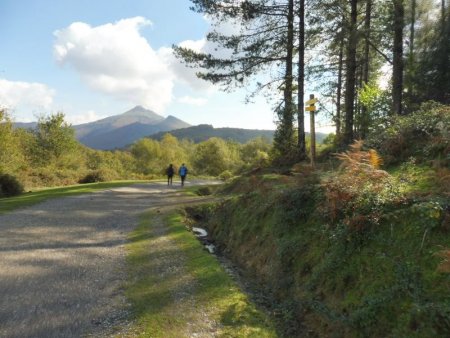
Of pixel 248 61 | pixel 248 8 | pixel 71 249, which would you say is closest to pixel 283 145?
pixel 248 61

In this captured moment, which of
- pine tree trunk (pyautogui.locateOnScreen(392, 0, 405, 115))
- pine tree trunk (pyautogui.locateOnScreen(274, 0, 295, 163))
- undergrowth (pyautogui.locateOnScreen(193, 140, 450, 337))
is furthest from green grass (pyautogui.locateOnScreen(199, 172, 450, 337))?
pine tree trunk (pyautogui.locateOnScreen(274, 0, 295, 163))

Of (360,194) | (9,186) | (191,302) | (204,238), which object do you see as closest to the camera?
(191,302)

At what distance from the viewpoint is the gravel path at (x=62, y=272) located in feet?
20.7

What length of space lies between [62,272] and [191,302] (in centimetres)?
363

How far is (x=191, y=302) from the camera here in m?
7.30

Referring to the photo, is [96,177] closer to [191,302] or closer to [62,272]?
[62,272]

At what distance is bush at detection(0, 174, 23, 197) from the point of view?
2522 centimetres

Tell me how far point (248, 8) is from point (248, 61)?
332 centimetres

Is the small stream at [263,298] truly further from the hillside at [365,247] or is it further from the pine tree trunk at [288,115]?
the pine tree trunk at [288,115]

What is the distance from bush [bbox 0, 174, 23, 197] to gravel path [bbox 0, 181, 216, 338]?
10.3 metres

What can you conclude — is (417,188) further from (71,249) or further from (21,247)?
(21,247)

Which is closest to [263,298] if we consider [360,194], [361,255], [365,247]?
[361,255]

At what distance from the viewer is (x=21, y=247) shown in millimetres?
10664

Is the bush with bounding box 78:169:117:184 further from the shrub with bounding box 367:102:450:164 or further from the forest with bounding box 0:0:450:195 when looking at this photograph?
the shrub with bounding box 367:102:450:164
